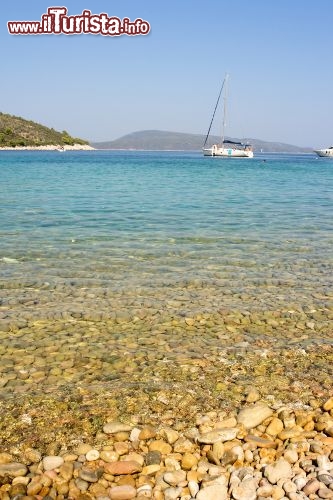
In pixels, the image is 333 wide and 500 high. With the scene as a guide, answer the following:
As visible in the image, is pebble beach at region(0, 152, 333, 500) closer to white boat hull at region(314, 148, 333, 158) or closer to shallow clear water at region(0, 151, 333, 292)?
shallow clear water at region(0, 151, 333, 292)

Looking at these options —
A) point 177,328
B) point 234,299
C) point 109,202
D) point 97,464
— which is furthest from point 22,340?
point 109,202

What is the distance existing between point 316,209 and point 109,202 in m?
10.5

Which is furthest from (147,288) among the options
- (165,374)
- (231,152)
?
(231,152)

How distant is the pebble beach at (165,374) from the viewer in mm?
4316

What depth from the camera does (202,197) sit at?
29.2 m

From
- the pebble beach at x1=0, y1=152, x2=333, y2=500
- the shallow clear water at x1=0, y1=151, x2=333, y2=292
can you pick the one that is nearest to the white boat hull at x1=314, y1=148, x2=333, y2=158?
the shallow clear water at x1=0, y1=151, x2=333, y2=292

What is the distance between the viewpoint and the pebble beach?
4.32m

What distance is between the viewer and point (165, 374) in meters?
6.29

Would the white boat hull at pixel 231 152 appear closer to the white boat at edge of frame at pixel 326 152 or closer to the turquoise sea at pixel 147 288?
the white boat at edge of frame at pixel 326 152

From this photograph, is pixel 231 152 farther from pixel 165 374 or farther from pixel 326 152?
pixel 165 374

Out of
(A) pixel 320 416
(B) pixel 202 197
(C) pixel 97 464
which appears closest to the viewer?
(C) pixel 97 464

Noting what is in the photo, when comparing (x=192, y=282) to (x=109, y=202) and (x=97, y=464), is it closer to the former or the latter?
(x=97, y=464)

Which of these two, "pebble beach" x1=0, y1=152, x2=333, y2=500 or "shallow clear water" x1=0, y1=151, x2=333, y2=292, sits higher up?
"shallow clear water" x1=0, y1=151, x2=333, y2=292

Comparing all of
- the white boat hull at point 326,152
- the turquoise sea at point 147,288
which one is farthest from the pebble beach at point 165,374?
the white boat hull at point 326,152
